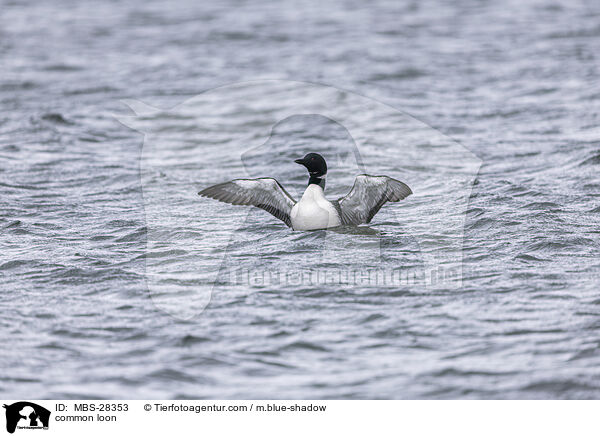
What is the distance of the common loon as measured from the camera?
1159 centimetres

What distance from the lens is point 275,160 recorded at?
1675 centimetres

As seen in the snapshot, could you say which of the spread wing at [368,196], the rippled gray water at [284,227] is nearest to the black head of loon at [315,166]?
the spread wing at [368,196]

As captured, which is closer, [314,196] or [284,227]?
[314,196]

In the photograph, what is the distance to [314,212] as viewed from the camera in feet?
37.9

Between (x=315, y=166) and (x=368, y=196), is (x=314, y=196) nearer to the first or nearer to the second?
(x=315, y=166)

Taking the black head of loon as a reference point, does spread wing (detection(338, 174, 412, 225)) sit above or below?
below

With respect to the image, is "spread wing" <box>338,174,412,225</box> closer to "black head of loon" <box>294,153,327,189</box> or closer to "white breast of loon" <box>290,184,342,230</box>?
"white breast of loon" <box>290,184,342,230</box>
